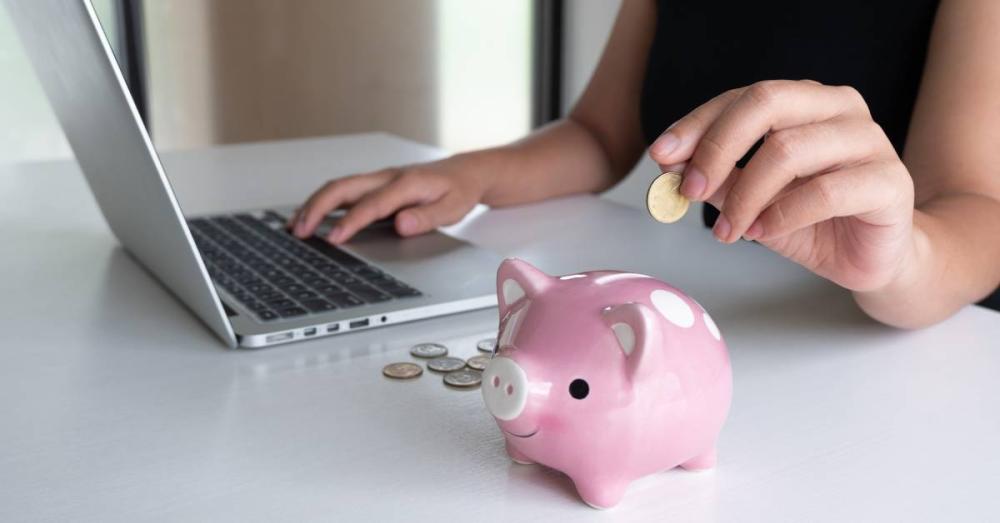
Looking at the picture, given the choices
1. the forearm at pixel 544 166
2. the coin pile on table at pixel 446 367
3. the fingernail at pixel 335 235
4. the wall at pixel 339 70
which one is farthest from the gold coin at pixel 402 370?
the wall at pixel 339 70

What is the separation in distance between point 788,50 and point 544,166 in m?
0.28

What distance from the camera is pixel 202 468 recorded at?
55 centimetres

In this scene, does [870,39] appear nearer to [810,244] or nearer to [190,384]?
[810,244]

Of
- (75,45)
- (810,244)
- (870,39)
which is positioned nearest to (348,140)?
(870,39)

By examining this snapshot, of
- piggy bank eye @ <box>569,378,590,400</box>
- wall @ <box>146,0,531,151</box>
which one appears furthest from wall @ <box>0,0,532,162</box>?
piggy bank eye @ <box>569,378,590,400</box>

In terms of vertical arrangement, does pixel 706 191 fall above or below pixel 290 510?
above

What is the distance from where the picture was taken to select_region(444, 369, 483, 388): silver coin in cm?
65

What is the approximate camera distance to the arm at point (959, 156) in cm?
77

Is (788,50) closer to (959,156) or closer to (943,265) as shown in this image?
(959,156)

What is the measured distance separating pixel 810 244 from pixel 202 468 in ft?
1.26

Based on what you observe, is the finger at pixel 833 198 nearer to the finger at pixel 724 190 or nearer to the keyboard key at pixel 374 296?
the finger at pixel 724 190

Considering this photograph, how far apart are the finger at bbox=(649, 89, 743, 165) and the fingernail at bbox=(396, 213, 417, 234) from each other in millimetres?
454

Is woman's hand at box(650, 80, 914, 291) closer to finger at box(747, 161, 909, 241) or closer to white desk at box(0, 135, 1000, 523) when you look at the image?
finger at box(747, 161, 909, 241)

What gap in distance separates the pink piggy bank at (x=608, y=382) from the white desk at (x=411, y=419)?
25 millimetres
